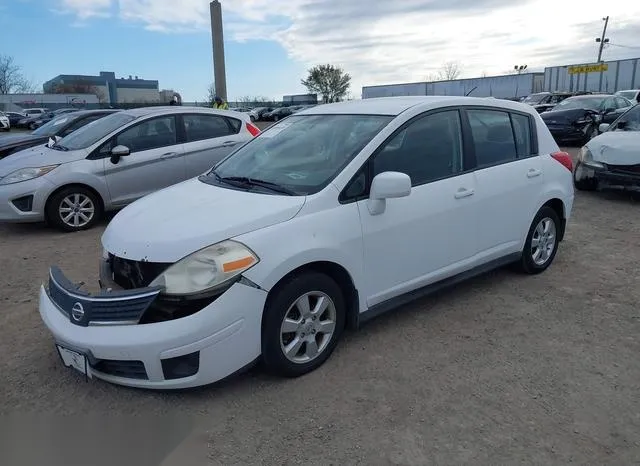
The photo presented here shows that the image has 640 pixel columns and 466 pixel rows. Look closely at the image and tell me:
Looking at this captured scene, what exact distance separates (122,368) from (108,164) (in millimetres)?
4822

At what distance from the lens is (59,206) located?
6828 millimetres

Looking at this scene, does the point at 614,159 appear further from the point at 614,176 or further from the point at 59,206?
the point at 59,206

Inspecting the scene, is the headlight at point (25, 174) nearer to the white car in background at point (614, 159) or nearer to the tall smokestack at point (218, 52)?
the white car in background at point (614, 159)

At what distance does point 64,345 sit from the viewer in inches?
115

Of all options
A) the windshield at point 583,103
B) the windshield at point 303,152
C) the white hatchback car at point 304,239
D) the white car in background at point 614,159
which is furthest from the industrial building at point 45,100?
the white hatchback car at point 304,239

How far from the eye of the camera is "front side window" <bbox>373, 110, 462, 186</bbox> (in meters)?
3.65

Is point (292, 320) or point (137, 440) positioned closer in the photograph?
point (137, 440)

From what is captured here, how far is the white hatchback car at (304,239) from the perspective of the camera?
9.20ft

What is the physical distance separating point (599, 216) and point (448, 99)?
4.27 metres

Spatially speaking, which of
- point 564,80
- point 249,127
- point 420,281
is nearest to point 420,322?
point 420,281

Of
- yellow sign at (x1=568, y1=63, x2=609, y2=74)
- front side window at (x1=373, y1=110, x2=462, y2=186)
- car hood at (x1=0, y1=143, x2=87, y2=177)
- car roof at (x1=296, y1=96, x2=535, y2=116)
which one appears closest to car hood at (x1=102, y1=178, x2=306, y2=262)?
front side window at (x1=373, y1=110, x2=462, y2=186)

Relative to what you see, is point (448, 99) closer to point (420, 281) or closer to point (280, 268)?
point (420, 281)

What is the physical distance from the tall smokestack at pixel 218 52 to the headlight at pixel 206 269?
105 feet

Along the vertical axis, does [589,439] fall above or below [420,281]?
below
